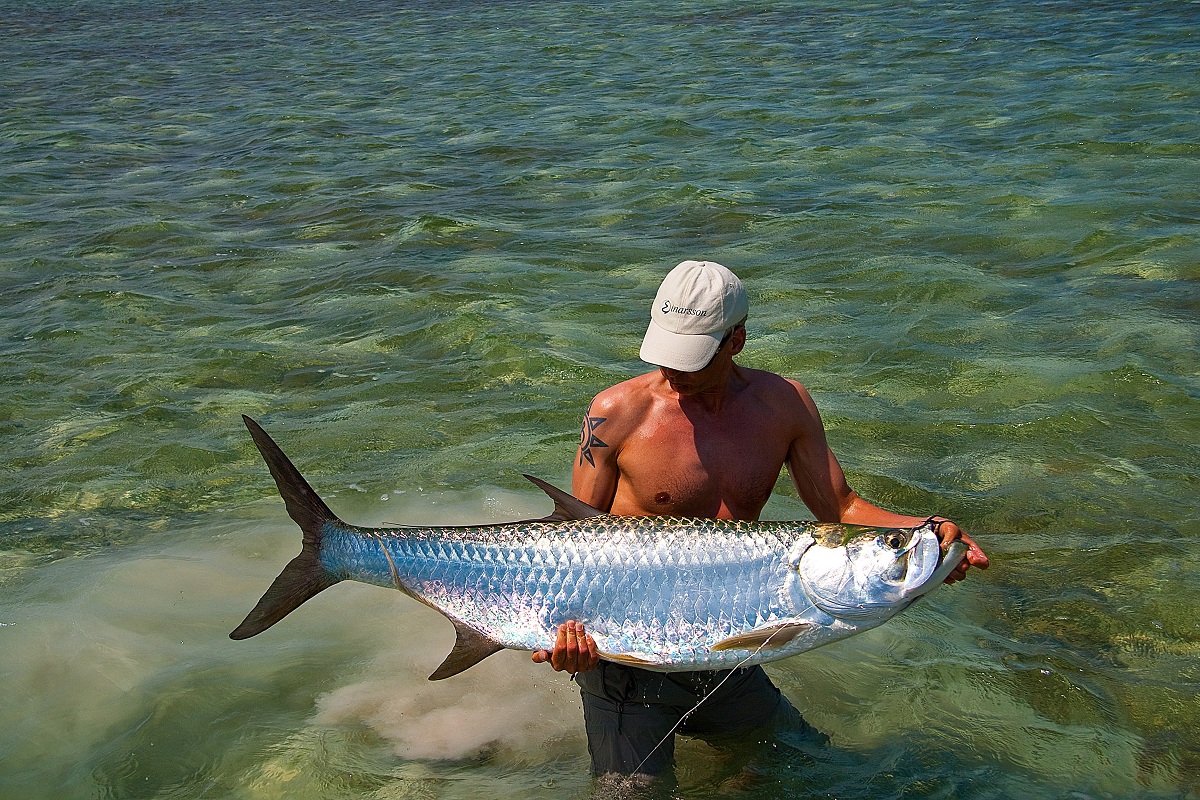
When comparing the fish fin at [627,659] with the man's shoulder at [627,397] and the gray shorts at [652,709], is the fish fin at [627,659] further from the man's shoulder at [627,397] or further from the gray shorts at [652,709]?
the man's shoulder at [627,397]

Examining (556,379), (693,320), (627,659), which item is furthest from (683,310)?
(556,379)

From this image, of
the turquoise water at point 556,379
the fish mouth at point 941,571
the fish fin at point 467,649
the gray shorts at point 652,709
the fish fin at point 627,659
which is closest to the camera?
the fish mouth at point 941,571

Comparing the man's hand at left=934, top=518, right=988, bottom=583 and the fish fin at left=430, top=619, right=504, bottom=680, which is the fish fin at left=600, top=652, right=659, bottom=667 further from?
the man's hand at left=934, top=518, right=988, bottom=583

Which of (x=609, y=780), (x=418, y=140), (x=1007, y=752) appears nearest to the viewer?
(x=609, y=780)

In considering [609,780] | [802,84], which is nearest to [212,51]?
[802,84]

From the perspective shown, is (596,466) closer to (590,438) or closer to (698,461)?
(590,438)

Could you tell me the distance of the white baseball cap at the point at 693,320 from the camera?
3.80 meters

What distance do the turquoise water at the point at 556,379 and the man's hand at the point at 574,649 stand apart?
3.27ft

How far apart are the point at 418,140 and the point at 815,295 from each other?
27.9 ft

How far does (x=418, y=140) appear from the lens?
16594mm

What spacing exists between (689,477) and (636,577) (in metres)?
0.57

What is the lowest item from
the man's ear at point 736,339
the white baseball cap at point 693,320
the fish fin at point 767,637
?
the fish fin at point 767,637

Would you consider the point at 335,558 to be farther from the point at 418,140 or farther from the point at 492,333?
the point at 418,140

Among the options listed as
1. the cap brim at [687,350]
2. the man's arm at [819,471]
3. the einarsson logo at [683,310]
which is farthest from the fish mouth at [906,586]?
the einarsson logo at [683,310]
